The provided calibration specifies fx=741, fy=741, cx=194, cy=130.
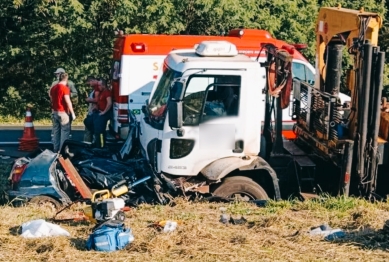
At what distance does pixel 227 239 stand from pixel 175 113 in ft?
7.80

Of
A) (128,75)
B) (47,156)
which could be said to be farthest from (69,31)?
(47,156)

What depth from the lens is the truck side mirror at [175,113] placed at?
9492 mm

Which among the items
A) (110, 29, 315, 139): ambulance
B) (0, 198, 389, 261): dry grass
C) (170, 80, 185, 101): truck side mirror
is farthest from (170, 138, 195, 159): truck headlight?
(110, 29, 315, 139): ambulance

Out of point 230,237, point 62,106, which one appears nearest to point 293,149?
point 230,237

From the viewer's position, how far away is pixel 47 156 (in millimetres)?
10477

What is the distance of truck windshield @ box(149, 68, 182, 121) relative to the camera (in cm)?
1004

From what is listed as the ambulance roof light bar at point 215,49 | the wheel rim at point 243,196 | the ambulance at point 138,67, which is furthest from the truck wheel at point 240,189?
the ambulance at point 138,67

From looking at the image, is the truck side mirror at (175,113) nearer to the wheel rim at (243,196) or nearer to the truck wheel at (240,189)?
the truck wheel at (240,189)

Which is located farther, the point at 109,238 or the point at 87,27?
the point at 87,27

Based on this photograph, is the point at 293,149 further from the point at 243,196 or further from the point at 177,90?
the point at 177,90

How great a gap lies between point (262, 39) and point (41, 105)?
30.5 feet

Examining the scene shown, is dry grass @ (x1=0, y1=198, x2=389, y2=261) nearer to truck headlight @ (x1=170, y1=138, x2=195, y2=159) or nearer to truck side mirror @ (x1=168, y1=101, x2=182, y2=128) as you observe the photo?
truck headlight @ (x1=170, y1=138, x2=195, y2=159)

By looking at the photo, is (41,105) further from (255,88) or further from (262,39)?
(255,88)

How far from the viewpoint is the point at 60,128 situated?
1486 centimetres
